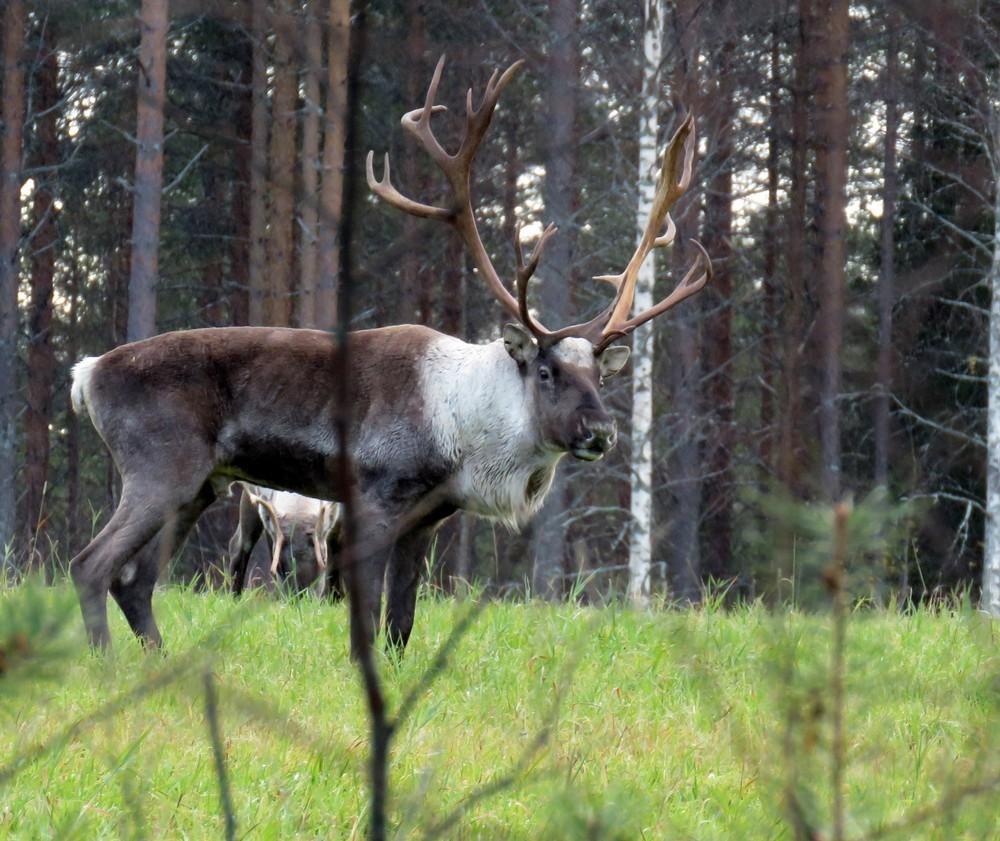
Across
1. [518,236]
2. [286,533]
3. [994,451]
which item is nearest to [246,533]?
[286,533]

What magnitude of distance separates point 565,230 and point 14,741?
12.5 meters

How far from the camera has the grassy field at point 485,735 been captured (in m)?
3.42

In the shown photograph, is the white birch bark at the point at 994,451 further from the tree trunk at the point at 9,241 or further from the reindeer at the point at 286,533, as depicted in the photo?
the tree trunk at the point at 9,241

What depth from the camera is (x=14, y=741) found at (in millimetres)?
3971

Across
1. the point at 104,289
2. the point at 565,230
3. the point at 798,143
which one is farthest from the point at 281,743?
the point at 104,289

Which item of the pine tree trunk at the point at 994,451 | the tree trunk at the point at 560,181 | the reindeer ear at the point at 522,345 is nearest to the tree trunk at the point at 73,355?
the tree trunk at the point at 560,181

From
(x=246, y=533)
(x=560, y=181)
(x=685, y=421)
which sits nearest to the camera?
(x=246, y=533)

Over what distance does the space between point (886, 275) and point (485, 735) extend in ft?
55.5

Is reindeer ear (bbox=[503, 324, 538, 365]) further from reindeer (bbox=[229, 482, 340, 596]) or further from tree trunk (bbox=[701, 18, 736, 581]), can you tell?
tree trunk (bbox=[701, 18, 736, 581])

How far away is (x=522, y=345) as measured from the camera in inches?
253

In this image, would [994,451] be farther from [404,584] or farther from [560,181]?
[404,584]

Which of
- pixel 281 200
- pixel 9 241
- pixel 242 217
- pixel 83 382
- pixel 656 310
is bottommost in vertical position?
pixel 83 382

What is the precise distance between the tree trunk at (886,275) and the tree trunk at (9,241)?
1052 centimetres

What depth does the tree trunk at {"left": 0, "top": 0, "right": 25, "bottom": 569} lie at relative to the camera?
59.8 feet
